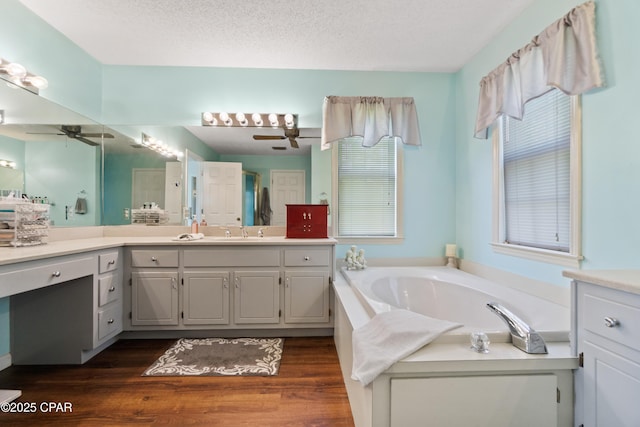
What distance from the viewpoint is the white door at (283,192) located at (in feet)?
9.71

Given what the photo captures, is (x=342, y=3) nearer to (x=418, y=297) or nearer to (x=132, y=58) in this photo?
(x=132, y=58)

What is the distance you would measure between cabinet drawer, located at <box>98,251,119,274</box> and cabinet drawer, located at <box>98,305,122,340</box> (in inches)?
11.7

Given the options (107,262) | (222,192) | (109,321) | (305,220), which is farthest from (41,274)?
(305,220)

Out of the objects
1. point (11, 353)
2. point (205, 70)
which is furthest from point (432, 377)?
point (205, 70)

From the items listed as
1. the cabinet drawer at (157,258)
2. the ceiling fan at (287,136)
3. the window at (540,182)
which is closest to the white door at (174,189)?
the cabinet drawer at (157,258)

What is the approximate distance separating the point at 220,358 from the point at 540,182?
253cm

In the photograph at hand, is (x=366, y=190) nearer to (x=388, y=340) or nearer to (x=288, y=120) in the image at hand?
(x=288, y=120)

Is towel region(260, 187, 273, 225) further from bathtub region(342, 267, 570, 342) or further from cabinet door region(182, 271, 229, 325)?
bathtub region(342, 267, 570, 342)

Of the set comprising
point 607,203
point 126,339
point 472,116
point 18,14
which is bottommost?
point 126,339

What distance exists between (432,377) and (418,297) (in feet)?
4.65

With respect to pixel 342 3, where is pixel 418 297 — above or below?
below

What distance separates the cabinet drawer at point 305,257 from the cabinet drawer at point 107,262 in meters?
1.31

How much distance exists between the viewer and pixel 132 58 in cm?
279

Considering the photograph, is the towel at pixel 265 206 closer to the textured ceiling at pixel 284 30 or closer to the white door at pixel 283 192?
the white door at pixel 283 192
